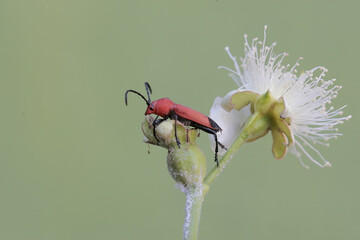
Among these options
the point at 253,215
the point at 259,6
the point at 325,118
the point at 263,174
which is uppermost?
the point at 259,6

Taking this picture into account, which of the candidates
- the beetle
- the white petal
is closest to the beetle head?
the beetle

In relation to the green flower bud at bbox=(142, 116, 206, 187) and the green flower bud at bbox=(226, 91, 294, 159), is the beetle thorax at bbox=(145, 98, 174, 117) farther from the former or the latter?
the green flower bud at bbox=(226, 91, 294, 159)

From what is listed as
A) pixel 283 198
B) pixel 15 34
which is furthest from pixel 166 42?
pixel 283 198

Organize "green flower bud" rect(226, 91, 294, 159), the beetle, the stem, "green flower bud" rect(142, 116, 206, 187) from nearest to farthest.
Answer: the stem → "green flower bud" rect(142, 116, 206, 187) → the beetle → "green flower bud" rect(226, 91, 294, 159)

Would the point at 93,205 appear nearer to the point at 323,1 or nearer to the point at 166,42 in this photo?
the point at 166,42

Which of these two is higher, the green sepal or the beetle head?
the green sepal
